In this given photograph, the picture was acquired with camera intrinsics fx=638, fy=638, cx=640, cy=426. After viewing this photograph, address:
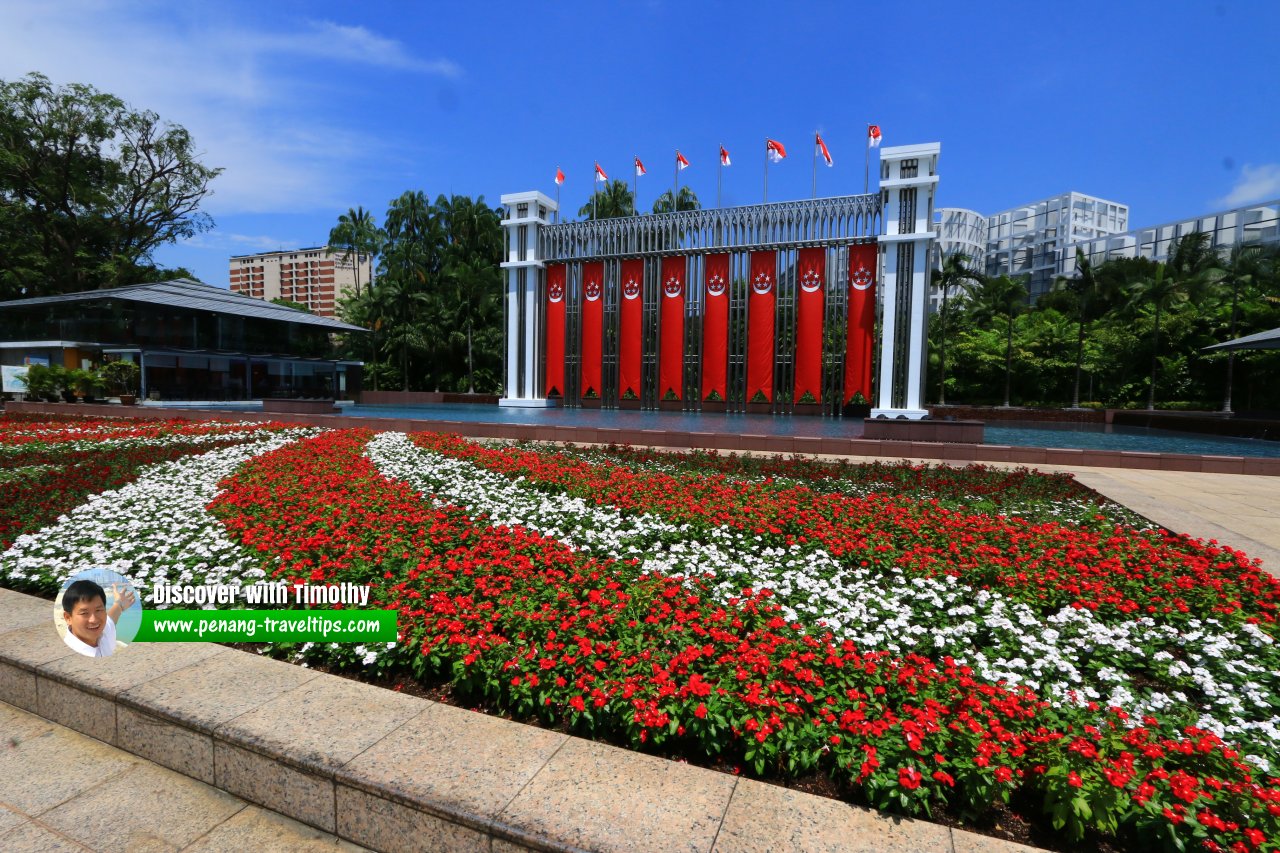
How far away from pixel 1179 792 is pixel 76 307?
41912 millimetres

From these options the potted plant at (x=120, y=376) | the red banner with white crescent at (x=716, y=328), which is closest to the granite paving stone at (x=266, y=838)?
the red banner with white crescent at (x=716, y=328)

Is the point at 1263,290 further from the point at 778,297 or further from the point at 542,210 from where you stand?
the point at 542,210

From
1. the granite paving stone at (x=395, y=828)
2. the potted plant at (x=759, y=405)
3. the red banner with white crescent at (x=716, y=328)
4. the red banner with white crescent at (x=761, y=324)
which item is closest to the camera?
the granite paving stone at (x=395, y=828)

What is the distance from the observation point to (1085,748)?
2.37 m

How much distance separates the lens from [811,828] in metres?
2.17

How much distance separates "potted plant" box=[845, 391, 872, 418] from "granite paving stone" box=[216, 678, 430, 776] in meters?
28.5

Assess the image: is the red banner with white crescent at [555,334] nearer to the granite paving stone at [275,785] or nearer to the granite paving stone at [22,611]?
the granite paving stone at [22,611]

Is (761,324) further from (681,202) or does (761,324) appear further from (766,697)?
(766,697)

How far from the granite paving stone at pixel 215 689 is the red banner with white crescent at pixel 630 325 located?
30.3 m

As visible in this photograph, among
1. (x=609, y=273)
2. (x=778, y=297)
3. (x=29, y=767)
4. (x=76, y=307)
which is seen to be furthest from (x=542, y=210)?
(x=29, y=767)

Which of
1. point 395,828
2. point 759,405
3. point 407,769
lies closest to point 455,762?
point 407,769

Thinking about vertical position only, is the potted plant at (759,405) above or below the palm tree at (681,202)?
below

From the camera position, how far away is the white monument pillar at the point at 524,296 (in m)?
35.7

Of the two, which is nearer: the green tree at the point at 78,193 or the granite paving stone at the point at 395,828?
the granite paving stone at the point at 395,828
